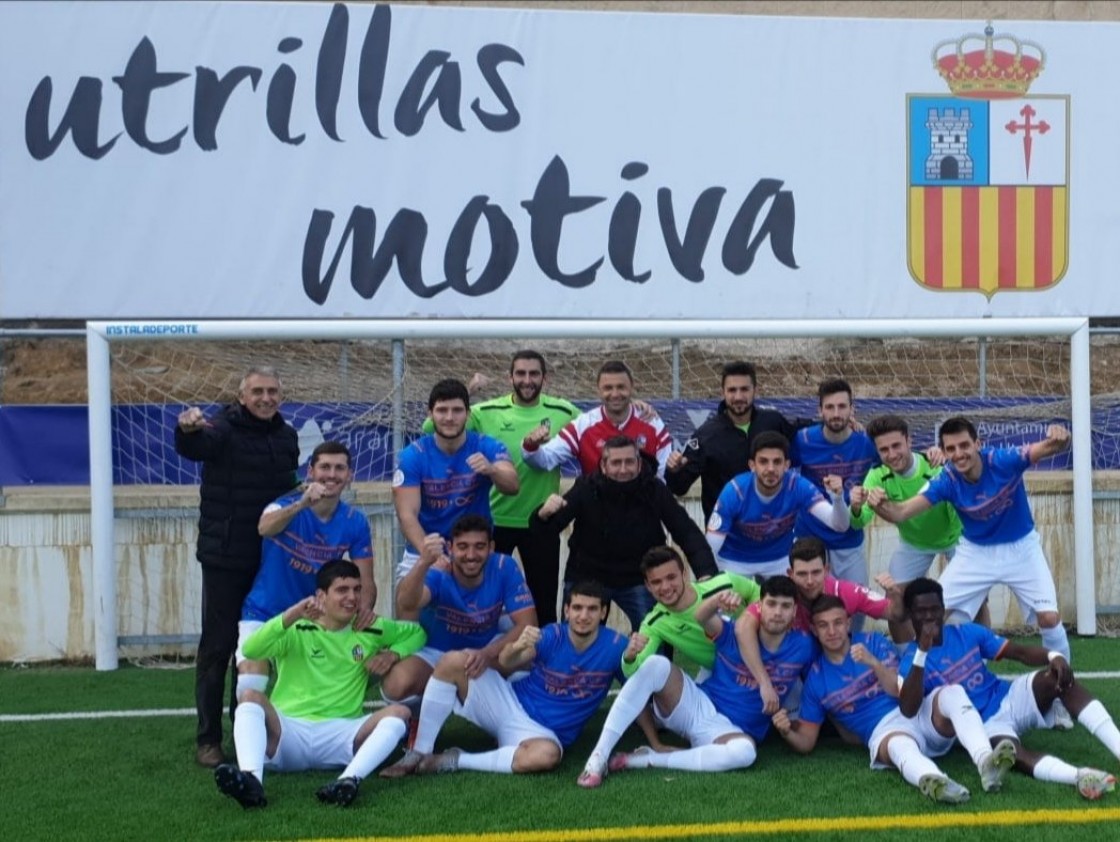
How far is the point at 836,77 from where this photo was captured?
8430 millimetres

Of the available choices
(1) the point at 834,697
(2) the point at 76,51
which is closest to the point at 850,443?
(1) the point at 834,697

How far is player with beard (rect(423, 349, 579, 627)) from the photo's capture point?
588 cm

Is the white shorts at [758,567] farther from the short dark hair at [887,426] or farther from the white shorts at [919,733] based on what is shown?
the white shorts at [919,733]

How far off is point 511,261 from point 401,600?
3.68 metres

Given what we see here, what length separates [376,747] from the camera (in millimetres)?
4484

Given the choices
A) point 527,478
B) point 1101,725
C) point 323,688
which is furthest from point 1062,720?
point 323,688

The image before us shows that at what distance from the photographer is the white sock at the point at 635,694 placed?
471cm

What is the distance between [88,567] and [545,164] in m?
3.62

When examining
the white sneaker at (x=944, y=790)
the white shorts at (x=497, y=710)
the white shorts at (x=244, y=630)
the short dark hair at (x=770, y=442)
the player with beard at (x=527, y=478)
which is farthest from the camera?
the player with beard at (x=527, y=478)

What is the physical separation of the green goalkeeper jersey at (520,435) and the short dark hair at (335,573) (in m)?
1.17

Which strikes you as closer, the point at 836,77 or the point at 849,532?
the point at 849,532

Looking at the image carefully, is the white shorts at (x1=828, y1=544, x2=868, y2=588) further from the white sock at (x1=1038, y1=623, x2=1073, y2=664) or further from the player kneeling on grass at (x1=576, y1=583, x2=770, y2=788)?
the player kneeling on grass at (x1=576, y1=583, x2=770, y2=788)

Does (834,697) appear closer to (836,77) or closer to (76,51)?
(836,77)

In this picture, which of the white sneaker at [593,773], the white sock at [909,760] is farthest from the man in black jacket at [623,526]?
the white sock at [909,760]
